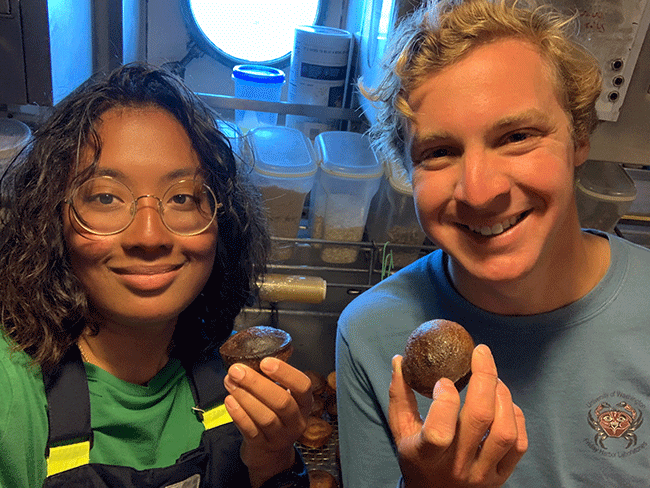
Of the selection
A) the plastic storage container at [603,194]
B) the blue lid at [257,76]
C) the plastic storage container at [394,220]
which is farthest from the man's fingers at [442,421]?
the blue lid at [257,76]

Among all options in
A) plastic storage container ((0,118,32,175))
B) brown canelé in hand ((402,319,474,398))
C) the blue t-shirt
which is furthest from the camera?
plastic storage container ((0,118,32,175))

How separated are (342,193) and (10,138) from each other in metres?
0.78

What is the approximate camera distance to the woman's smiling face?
91 centimetres

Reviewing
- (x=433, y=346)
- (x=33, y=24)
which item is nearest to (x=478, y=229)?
(x=433, y=346)

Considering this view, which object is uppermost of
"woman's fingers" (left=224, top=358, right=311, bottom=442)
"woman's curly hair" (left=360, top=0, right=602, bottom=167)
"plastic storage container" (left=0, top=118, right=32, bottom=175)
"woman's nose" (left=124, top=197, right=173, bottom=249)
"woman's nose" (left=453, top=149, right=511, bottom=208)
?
"woman's curly hair" (left=360, top=0, right=602, bottom=167)

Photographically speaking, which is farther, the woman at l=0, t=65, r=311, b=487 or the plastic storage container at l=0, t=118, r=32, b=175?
the plastic storage container at l=0, t=118, r=32, b=175

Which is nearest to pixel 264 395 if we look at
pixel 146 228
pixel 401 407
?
pixel 401 407

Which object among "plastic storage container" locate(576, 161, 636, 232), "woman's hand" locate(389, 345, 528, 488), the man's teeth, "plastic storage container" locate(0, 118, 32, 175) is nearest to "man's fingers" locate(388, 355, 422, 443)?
"woman's hand" locate(389, 345, 528, 488)

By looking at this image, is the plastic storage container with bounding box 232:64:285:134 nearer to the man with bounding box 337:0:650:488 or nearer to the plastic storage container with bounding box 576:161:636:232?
the man with bounding box 337:0:650:488

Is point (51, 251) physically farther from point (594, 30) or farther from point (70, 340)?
point (594, 30)

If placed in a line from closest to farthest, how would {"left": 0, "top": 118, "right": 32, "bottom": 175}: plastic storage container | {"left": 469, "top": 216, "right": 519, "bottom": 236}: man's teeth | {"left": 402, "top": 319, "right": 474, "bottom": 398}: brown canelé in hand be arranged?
{"left": 402, "top": 319, "right": 474, "bottom": 398}: brown canelé in hand → {"left": 469, "top": 216, "right": 519, "bottom": 236}: man's teeth → {"left": 0, "top": 118, "right": 32, "bottom": 175}: plastic storage container

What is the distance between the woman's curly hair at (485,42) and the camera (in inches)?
37.4

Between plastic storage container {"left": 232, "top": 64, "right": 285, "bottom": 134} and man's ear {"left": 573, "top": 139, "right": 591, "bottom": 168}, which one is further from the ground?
man's ear {"left": 573, "top": 139, "right": 591, "bottom": 168}

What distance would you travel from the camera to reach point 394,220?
4.88 feet
